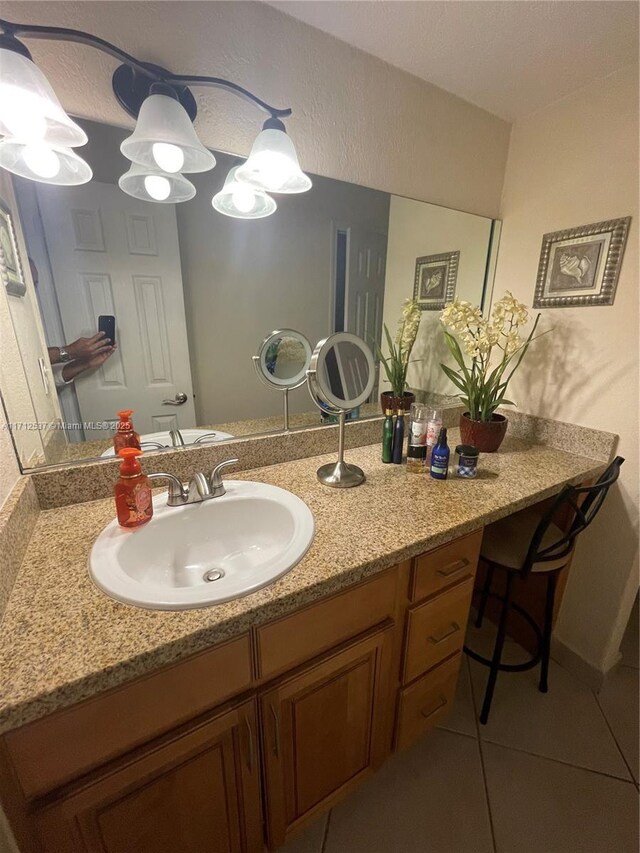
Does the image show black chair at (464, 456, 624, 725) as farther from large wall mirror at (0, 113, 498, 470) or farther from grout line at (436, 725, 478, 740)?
large wall mirror at (0, 113, 498, 470)

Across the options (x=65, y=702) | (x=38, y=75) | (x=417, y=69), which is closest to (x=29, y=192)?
(x=38, y=75)

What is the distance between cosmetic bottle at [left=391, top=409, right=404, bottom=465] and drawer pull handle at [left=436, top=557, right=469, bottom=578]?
0.38m

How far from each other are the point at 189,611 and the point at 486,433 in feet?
3.79

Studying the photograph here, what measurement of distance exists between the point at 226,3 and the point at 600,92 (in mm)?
1162

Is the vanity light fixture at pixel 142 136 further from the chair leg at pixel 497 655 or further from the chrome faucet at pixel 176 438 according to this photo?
the chair leg at pixel 497 655

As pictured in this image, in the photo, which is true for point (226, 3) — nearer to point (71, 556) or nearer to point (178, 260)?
point (178, 260)

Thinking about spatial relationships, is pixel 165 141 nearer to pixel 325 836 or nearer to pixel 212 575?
pixel 212 575

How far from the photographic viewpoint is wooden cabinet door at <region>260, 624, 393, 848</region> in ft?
2.42

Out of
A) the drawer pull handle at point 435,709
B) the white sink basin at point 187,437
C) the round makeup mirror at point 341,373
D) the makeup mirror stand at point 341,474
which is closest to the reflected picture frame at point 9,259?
the white sink basin at point 187,437

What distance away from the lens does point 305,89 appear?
0.99 meters

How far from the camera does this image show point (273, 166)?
893mm

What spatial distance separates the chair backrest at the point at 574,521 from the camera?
96cm

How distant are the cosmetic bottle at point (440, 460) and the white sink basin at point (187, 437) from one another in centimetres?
65

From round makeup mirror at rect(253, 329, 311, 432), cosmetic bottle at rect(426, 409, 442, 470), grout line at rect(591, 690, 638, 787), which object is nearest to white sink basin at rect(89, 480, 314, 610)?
round makeup mirror at rect(253, 329, 311, 432)
